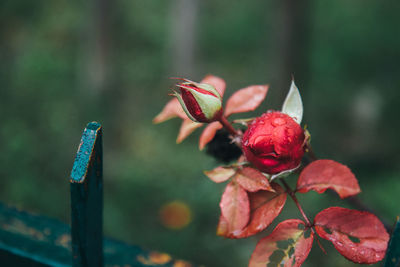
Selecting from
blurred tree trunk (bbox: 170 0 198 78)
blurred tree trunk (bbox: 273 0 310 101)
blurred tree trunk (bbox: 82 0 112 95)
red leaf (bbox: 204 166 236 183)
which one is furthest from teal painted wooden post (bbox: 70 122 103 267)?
blurred tree trunk (bbox: 170 0 198 78)

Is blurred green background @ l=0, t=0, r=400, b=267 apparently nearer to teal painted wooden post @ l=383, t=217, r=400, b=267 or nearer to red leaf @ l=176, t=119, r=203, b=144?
red leaf @ l=176, t=119, r=203, b=144

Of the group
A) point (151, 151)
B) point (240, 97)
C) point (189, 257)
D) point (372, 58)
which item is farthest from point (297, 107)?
point (372, 58)

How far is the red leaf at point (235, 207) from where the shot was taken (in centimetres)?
35

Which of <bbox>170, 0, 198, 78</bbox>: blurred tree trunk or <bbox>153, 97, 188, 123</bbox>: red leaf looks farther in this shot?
<bbox>170, 0, 198, 78</bbox>: blurred tree trunk

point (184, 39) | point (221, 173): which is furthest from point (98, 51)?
point (221, 173)

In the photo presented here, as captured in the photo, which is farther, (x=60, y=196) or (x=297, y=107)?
(x=60, y=196)

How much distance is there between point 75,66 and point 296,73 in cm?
207

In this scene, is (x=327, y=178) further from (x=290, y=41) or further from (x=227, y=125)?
(x=290, y=41)

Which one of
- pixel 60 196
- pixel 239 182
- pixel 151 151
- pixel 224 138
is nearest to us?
pixel 239 182

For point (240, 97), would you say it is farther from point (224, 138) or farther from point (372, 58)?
point (372, 58)

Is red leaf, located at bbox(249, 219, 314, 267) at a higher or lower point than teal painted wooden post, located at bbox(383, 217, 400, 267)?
lower

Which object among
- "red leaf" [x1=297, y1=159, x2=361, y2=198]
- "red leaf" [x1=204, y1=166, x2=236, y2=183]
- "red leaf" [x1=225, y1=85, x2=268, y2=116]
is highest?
"red leaf" [x1=225, y1=85, x2=268, y2=116]

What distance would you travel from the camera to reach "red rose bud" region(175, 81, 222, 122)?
344mm

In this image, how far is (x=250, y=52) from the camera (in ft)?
13.1
